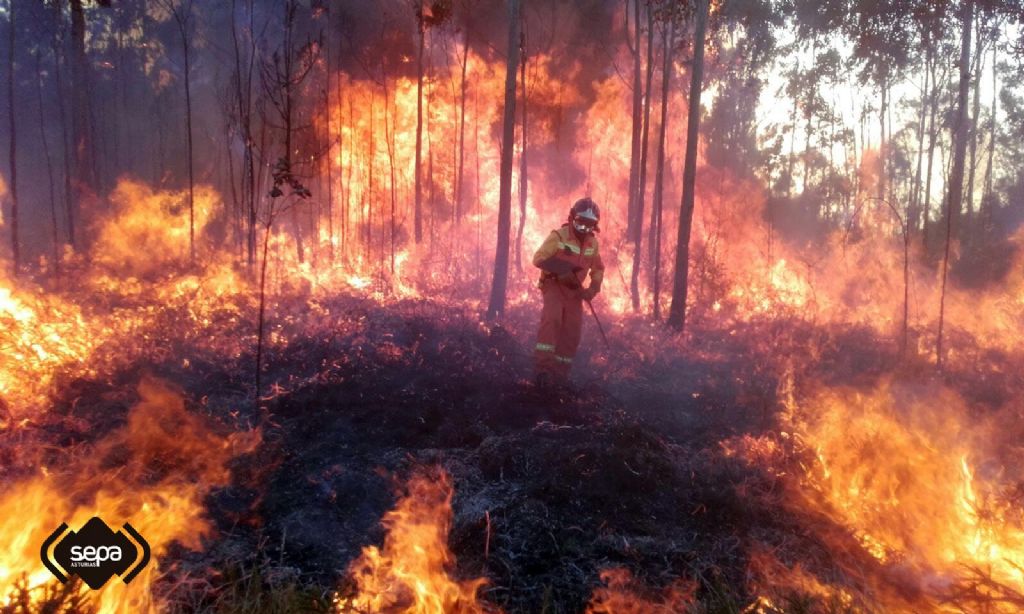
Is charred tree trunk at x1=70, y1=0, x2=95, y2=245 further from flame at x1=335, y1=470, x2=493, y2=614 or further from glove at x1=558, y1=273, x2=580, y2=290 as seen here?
flame at x1=335, y1=470, x2=493, y2=614

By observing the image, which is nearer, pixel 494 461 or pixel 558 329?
pixel 494 461

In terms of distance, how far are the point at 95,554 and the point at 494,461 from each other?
9.12 ft

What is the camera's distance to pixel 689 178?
404 inches

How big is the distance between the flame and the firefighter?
2.64 metres

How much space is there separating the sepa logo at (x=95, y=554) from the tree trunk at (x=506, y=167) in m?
7.44

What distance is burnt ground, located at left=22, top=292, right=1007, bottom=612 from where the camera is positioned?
353cm

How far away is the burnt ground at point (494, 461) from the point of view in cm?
353

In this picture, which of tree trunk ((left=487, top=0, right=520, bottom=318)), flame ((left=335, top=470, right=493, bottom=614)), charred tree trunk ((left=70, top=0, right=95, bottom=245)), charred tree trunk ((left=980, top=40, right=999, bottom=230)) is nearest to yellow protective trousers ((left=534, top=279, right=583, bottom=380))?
flame ((left=335, top=470, right=493, bottom=614))

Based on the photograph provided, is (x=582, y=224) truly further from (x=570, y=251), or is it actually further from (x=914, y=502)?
(x=914, y=502)

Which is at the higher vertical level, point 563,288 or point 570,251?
point 570,251

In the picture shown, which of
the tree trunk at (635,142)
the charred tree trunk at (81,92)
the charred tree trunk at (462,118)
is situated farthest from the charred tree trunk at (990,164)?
the charred tree trunk at (81,92)

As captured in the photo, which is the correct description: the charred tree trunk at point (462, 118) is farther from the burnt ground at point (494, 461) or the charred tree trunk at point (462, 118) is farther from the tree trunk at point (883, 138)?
the tree trunk at point (883, 138)

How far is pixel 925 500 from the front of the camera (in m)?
4.02

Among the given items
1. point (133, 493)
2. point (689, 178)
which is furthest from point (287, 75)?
point (689, 178)
